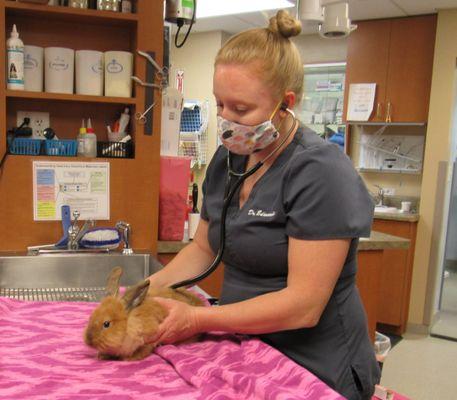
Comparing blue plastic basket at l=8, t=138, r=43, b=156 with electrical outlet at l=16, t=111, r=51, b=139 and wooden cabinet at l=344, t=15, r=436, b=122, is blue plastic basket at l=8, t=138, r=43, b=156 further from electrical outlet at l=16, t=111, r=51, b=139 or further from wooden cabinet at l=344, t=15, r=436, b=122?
wooden cabinet at l=344, t=15, r=436, b=122

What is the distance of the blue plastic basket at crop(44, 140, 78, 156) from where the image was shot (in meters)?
2.02

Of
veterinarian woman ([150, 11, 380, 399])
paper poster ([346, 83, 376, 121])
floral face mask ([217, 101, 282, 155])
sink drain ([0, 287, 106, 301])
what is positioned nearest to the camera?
veterinarian woman ([150, 11, 380, 399])

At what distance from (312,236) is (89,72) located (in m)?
1.45

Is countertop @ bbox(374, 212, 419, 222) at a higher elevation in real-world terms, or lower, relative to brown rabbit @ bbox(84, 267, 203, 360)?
lower

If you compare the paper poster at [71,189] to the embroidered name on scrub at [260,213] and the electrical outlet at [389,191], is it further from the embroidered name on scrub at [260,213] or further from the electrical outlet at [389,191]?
the electrical outlet at [389,191]

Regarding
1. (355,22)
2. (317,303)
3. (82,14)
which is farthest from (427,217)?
(317,303)

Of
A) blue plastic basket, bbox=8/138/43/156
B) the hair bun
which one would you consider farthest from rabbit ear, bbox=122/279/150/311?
blue plastic basket, bbox=8/138/43/156

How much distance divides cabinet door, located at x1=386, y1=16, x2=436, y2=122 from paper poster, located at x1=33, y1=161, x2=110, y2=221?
3020mm

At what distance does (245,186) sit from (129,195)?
104cm

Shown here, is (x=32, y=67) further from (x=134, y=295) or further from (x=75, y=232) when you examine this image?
(x=134, y=295)

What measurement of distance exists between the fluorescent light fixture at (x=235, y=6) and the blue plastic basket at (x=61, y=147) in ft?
8.72

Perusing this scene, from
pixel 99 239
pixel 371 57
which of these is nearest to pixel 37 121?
pixel 99 239

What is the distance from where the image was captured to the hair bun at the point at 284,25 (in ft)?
3.52

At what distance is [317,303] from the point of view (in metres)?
1.00
